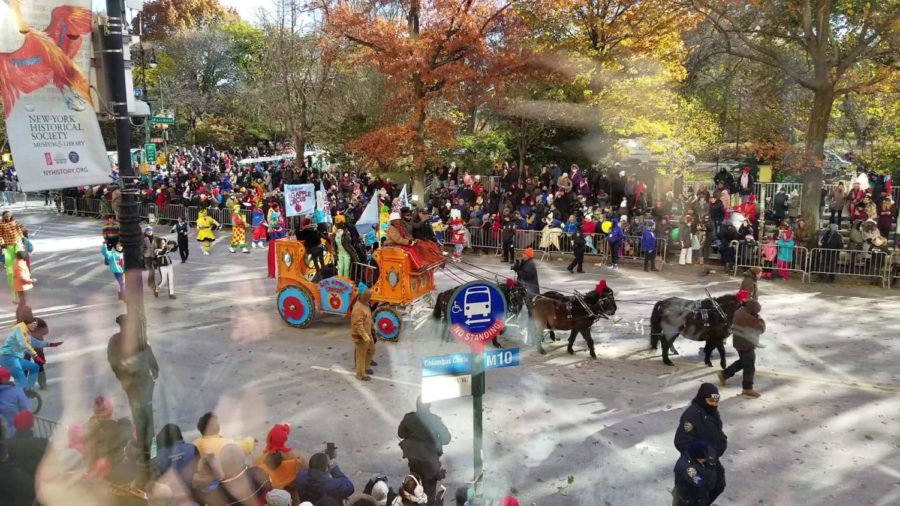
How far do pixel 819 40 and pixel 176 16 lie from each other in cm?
5470

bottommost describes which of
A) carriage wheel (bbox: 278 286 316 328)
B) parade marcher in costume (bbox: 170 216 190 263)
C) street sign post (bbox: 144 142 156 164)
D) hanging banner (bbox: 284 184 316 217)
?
carriage wheel (bbox: 278 286 316 328)

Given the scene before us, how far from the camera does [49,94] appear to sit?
18.9ft

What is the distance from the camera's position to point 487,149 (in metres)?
30.6

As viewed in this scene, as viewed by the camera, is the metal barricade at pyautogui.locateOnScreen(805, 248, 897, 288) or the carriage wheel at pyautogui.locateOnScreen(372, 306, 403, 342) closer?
the carriage wheel at pyautogui.locateOnScreen(372, 306, 403, 342)

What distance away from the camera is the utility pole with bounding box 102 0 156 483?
594cm

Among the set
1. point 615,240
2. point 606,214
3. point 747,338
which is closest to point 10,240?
point 615,240

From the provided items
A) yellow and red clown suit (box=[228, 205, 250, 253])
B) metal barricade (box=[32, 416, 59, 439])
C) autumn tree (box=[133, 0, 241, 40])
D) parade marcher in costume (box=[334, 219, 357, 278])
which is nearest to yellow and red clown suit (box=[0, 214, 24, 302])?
yellow and red clown suit (box=[228, 205, 250, 253])

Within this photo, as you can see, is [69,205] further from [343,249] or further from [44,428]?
[44,428]

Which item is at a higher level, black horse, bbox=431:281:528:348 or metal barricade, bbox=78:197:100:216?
metal barricade, bbox=78:197:100:216

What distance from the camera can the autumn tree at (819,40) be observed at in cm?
1797

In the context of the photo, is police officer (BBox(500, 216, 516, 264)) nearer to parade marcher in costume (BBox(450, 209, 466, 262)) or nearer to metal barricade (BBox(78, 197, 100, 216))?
parade marcher in costume (BBox(450, 209, 466, 262))

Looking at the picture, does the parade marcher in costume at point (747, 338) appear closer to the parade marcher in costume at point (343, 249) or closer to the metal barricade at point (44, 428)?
the parade marcher in costume at point (343, 249)

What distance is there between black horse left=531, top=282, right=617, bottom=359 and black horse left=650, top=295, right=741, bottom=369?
33.9 inches

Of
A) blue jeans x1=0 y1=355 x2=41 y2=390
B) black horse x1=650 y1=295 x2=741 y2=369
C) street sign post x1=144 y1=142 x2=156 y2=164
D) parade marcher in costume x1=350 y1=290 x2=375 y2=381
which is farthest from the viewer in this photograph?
street sign post x1=144 y1=142 x2=156 y2=164
